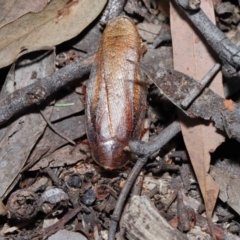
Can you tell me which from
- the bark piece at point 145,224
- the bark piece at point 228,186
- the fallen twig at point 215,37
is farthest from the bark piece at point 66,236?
the fallen twig at point 215,37

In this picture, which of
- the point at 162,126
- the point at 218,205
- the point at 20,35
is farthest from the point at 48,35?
the point at 218,205

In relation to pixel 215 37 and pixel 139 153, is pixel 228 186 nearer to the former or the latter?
pixel 139 153

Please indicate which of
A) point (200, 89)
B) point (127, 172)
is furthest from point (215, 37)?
point (127, 172)

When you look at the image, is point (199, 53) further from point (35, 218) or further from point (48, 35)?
point (35, 218)

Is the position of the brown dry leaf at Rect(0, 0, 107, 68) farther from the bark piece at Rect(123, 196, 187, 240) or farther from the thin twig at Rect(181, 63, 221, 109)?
the bark piece at Rect(123, 196, 187, 240)

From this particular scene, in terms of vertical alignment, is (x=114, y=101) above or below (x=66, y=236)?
above

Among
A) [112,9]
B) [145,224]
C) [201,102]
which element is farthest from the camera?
[112,9]
